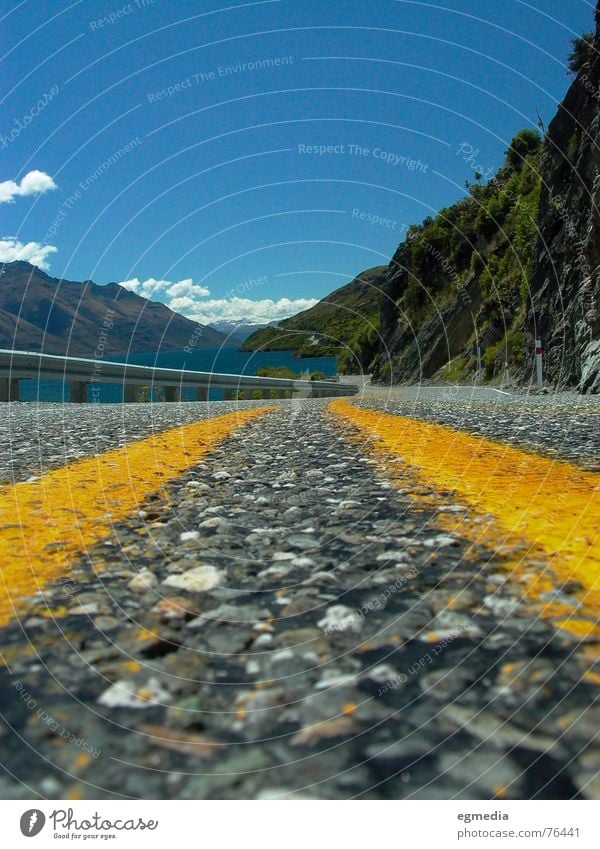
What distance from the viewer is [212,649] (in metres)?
1.38

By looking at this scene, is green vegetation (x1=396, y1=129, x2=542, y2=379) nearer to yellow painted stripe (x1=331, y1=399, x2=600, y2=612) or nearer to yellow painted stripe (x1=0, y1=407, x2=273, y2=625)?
yellow painted stripe (x1=331, y1=399, x2=600, y2=612)

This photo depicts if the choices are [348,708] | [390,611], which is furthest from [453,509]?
[348,708]

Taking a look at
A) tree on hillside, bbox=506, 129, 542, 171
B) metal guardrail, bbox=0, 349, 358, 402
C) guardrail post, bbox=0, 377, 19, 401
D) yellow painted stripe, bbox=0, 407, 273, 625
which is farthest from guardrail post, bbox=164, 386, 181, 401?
tree on hillside, bbox=506, 129, 542, 171

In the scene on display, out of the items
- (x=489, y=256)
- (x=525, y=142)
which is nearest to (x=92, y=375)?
(x=489, y=256)

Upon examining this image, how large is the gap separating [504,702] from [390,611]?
44 cm

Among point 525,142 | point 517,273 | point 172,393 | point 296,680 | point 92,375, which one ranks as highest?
point 525,142

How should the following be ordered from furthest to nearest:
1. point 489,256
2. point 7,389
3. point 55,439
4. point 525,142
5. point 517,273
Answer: point 525,142 < point 489,256 < point 517,273 < point 7,389 < point 55,439

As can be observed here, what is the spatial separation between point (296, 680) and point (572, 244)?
23382mm

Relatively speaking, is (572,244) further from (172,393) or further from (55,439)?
(55,439)

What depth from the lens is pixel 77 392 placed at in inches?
575

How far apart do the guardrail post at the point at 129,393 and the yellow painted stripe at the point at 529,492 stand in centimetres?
1112

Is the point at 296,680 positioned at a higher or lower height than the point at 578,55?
lower

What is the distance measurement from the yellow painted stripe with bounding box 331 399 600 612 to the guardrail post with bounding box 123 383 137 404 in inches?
438

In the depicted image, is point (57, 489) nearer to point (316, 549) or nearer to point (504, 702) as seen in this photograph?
point (316, 549)
